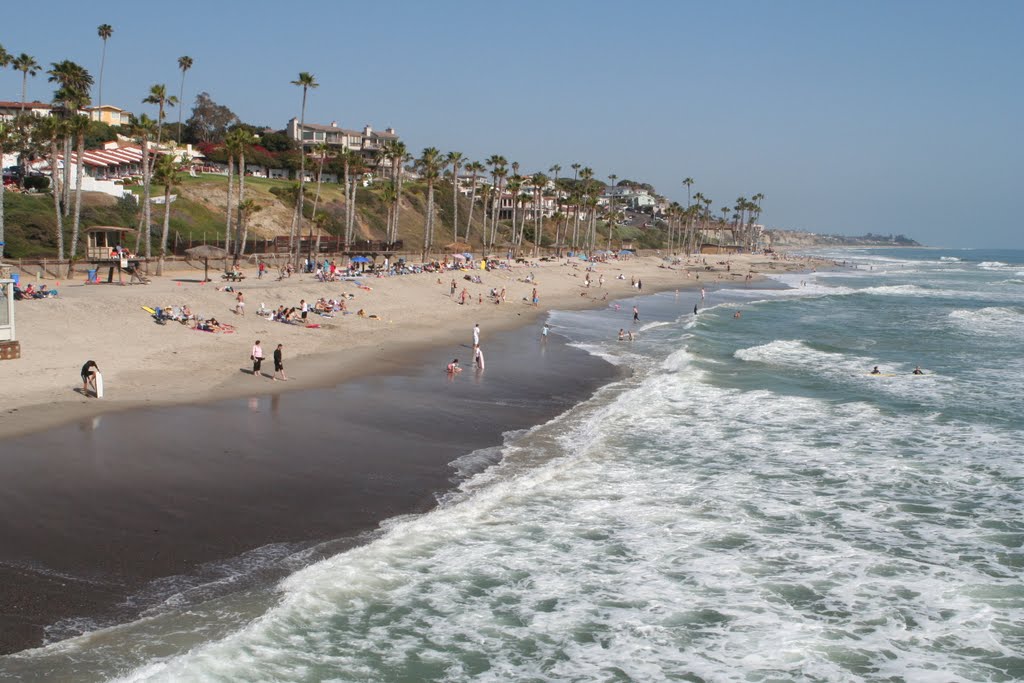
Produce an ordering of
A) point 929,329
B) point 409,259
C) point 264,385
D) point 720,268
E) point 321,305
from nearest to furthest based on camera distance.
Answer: point 264,385 → point 321,305 → point 929,329 → point 409,259 → point 720,268

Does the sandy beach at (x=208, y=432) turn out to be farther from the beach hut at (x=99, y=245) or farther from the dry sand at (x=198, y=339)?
the beach hut at (x=99, y=245)

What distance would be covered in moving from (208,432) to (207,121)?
104577 millimetres

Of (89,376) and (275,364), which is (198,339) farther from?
(89,376)

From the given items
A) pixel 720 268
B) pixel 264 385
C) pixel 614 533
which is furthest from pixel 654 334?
pixel 720 268

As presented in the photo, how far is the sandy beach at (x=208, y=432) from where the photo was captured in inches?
422

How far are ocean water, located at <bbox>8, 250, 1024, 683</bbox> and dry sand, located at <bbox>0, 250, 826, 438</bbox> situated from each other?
8.68m

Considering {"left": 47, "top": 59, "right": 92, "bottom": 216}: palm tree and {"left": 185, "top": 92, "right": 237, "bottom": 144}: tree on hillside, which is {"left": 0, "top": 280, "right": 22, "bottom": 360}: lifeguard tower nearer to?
{"left": 47, "top": 59, "right": 92, "bottom": 216}: palm tree

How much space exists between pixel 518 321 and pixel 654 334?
22.9ft

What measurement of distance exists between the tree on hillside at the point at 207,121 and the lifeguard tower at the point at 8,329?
92.5 meters

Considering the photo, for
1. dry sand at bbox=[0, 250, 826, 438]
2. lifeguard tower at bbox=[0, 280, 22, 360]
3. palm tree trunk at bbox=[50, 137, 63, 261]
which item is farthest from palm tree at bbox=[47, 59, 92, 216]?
lifeguard tower at bbox=[0, 280, 22, 360]

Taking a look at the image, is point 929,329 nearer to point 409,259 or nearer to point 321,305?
point 321,305

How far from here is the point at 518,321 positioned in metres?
41.7

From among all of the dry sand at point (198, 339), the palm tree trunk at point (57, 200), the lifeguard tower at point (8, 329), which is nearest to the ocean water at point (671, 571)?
the dry sand at point (198, 339)

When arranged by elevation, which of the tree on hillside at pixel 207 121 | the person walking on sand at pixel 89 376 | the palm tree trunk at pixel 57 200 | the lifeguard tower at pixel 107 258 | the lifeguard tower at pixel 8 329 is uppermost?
the tree on hillside at pixel 207 121
